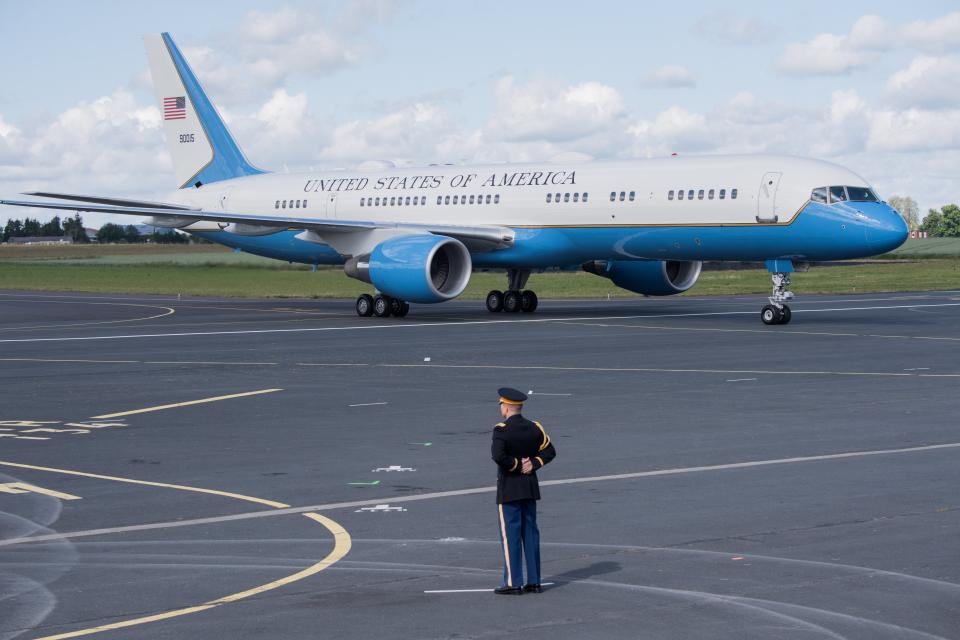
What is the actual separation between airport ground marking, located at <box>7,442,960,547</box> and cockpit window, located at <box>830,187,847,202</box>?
64.2 feet

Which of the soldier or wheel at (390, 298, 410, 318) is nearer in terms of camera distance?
the soldier

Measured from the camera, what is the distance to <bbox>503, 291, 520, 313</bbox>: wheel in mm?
42281

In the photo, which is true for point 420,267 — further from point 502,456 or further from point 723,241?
point 502,456

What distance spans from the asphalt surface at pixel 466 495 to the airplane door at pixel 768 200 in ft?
25.0

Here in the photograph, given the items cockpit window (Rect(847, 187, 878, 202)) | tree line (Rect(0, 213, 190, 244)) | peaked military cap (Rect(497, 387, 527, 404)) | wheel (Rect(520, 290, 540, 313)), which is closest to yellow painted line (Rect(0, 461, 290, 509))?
peaked military cap (Rect(497, 387, 527, 404))

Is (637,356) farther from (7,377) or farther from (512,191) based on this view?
(512,191)

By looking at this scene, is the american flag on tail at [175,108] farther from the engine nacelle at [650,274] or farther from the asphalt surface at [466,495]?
the asphalt surface at [466,495]

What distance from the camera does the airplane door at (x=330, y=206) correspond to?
154 feet

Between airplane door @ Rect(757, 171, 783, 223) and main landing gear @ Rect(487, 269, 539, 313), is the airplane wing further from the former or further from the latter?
airplane door @ Rect(757, 171, 783, 223)

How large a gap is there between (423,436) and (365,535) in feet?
18.2

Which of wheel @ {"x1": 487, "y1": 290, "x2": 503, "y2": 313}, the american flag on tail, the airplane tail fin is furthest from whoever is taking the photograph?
the american flag on tail

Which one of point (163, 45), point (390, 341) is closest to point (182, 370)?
point (390, 341)

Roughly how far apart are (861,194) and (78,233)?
119 meters

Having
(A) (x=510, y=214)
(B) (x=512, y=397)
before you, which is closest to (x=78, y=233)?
(A) (x=510, y=214)
